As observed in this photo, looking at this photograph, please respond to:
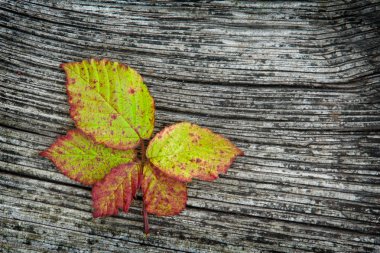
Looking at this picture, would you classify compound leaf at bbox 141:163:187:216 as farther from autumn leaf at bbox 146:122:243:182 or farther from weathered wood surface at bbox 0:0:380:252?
weathered wood surface at bbox 0:0:380:252

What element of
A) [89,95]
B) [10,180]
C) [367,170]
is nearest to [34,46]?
[89,95]

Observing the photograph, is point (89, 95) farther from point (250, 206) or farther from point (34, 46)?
point (250, 206)

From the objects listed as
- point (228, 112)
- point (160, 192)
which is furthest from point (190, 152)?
point (228, 112)

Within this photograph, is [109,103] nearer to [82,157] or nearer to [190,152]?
[82,157]

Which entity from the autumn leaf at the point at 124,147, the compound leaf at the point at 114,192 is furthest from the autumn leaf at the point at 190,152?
the compound leaf at the point at 114,192

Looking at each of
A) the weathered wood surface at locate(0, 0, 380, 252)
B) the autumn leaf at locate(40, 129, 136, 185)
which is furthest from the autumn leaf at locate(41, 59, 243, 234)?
the weathered wood surface at locate(0, 0, 380, 252)
